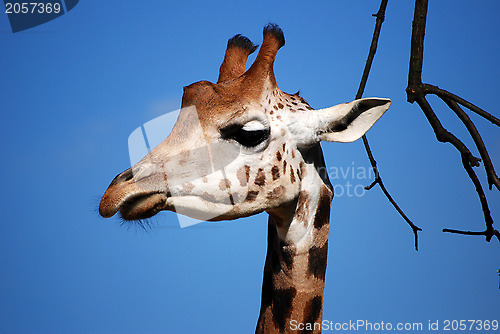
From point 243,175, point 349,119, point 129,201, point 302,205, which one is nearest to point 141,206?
point 129,201

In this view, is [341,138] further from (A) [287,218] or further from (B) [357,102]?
(A) [287,218]

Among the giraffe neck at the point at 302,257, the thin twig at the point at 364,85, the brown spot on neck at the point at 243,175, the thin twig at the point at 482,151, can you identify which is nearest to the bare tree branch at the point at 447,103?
the thin twig at the point at 482,151

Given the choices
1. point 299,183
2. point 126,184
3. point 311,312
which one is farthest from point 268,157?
point 311,312

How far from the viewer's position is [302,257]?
7.47 ft

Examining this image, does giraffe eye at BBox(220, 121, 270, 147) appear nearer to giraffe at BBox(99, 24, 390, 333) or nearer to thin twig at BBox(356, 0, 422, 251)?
giraffe at BBox(99, 24, 390, 333)

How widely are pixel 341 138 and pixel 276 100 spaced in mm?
343

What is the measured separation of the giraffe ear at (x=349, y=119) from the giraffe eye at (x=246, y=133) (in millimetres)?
296

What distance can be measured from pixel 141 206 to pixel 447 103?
1643 millimetres

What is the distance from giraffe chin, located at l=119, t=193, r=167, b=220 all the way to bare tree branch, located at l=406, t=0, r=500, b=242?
1414 millimetres

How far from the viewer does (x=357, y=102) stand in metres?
2.19

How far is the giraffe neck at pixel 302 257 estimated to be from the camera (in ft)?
7.43

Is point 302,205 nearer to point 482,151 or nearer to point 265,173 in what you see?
point 265,173

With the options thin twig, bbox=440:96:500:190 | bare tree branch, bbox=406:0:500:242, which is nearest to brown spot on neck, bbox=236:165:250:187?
bare tree branch, bbox=406:0:500:242

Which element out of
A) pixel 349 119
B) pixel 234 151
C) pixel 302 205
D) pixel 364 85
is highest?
pixel 364 85
